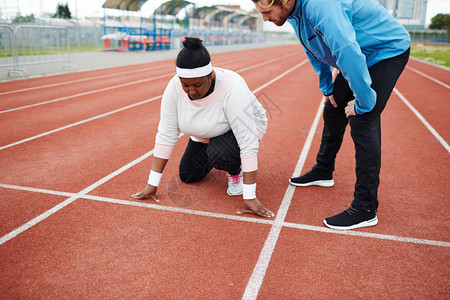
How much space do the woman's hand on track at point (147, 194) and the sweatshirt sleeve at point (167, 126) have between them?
34 centimetres

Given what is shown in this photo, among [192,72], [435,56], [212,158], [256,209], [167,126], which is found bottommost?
[256,209]

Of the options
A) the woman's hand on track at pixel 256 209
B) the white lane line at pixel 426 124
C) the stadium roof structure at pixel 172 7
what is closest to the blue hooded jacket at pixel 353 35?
the woman's hand on track at pixel 256 209

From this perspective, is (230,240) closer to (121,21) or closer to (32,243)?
(32,243)

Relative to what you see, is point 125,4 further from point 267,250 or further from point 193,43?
point 267,250

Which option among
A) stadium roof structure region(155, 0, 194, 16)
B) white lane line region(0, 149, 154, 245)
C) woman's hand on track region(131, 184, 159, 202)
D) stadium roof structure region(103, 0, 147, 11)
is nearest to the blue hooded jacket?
Result: woman's hand on track region(131, 184, 159, 202)

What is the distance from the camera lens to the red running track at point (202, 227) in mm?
2238

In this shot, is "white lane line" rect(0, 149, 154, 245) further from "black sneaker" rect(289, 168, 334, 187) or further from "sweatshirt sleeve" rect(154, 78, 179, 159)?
"black sneaker" rect(289, 168, 334, 187)

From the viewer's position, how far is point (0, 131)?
5617 mm

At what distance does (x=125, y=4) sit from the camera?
2608 centimetres

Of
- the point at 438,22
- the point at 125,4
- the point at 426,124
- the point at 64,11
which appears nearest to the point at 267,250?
the point at 426,124

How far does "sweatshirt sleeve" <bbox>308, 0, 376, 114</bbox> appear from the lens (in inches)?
87.2

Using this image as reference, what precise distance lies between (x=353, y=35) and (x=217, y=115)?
1.20m

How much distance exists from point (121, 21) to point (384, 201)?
26.9 m

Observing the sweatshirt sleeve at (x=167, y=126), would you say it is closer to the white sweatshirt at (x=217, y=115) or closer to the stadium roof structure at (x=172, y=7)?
the white sweatshirt at (x=217, y=115)
